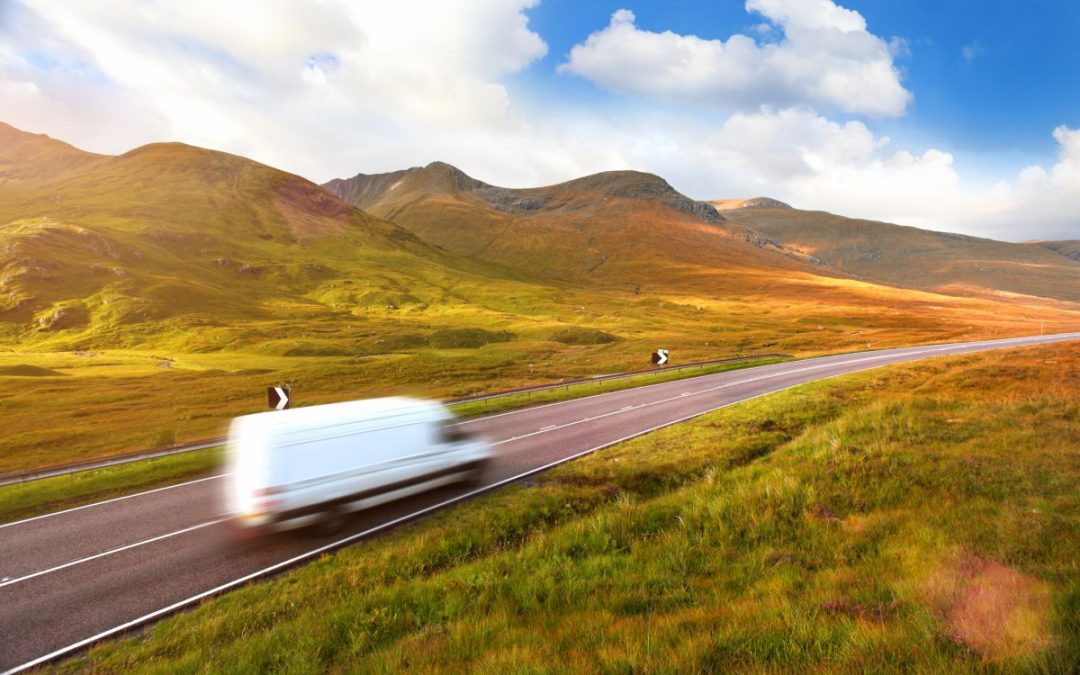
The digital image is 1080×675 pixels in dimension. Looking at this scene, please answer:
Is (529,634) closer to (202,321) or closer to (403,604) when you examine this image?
(403,604)

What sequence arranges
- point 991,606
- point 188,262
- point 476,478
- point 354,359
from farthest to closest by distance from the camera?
point 188,262, point 354,359, point 476,478, point 991,606

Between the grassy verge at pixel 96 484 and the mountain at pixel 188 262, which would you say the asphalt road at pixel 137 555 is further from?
the mountain at pixel 188 262

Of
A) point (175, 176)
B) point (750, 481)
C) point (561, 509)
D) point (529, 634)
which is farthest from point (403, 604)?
point (175, 176)

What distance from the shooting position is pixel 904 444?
33.1ft

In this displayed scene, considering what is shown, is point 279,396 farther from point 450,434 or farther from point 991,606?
point 991,606

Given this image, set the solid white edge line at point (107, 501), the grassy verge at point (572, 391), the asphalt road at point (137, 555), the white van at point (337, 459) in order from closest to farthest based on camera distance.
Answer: the asphalt road at point (137, 555), the white van at point (337, 459), the solid white edge line at point (107, 501), the grassy verge at point (572, 391)

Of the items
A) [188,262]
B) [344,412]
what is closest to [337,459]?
[344,412]

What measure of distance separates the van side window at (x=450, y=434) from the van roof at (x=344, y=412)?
0.79 ft

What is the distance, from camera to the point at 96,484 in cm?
1370

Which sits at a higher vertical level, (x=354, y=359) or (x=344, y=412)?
(x=344, y=412)

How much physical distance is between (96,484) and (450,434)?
413 inches

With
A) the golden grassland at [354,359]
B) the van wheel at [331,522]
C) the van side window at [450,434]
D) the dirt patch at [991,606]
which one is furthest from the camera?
the golden grassland at [354,359]

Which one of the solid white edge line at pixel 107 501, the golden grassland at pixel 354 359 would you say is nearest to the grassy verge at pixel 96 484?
the solid white edge line at pixel 107 501

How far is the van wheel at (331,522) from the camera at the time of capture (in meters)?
9.15
